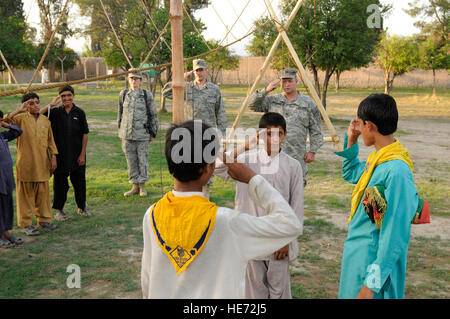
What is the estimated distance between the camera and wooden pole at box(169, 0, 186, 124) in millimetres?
2201

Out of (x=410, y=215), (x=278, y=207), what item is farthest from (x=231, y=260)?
(x=410, y=215)

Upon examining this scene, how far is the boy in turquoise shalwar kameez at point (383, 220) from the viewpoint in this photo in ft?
6.28

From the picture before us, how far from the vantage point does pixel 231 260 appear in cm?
165

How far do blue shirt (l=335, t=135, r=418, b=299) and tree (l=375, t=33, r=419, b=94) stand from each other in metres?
26.4

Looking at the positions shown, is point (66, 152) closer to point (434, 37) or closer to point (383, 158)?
point (383, 158)

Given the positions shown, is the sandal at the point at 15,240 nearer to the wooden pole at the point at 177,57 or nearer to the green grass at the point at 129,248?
the green grass at the point at 129,248

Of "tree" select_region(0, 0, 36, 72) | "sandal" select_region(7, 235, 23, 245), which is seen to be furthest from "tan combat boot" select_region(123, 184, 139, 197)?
"tree" select_region(0, 0, 36, 72)

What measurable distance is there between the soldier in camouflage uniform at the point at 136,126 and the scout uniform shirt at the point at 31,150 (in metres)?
1.60

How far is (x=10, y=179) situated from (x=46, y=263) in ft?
3.49

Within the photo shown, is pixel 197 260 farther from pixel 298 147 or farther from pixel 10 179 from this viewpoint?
pixel 10 179

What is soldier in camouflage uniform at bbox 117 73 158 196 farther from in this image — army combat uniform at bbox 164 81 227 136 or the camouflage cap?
the camouflage cap

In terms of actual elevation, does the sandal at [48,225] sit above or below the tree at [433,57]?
below

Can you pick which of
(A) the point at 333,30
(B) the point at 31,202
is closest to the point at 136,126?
(B) the point at 31,202

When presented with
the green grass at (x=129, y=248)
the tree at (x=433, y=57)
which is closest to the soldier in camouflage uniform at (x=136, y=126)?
the green grass at (x=129, y=248)
